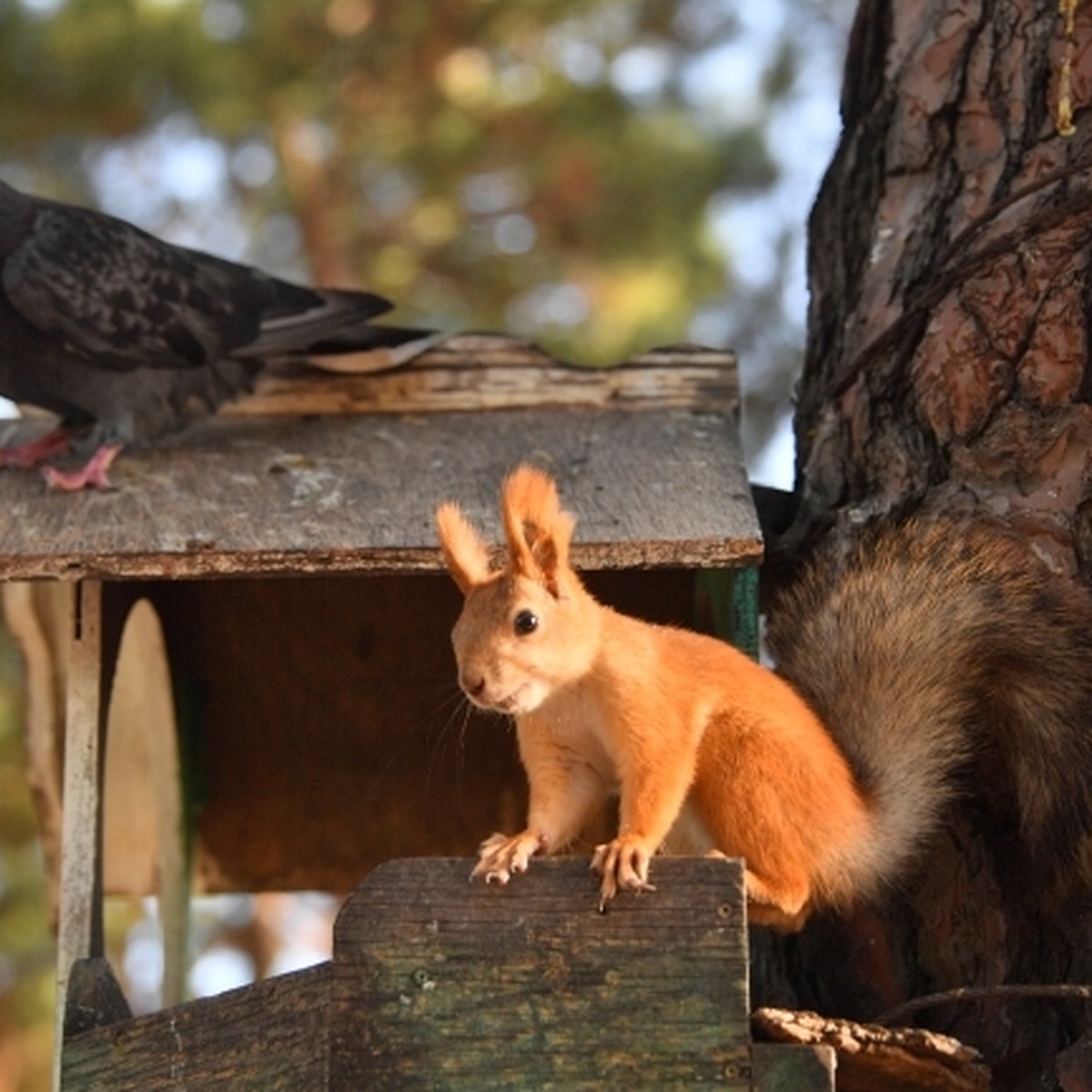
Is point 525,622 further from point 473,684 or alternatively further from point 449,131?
point 449,131

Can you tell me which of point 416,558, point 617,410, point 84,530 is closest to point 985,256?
point 617,410

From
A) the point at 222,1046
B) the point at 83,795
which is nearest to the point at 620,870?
the point at 222,1046

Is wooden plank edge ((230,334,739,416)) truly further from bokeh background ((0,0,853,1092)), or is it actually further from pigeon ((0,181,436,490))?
bokeh background ((0,0,853,1092))

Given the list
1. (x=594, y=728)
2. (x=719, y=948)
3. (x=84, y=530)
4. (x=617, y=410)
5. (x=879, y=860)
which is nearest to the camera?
(x=719, y=948)

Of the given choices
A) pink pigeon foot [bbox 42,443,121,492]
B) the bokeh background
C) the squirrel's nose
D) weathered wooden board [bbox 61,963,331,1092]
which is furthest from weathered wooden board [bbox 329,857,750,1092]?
the bokeh background

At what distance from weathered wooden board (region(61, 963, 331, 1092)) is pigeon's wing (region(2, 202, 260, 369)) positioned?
2035 mm

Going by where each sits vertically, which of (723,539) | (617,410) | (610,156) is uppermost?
(610,156)

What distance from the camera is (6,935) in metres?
9.98

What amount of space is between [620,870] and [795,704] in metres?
0.64

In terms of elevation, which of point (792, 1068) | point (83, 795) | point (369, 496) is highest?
point (369, 496)

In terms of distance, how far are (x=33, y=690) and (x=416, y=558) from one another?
59.9 inches

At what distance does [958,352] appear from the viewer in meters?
3.87

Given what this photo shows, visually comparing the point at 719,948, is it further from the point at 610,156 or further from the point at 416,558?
the point at 610,156

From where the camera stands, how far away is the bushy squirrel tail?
3.30m
